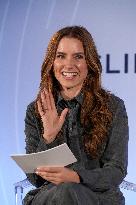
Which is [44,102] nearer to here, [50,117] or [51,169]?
[50,117]

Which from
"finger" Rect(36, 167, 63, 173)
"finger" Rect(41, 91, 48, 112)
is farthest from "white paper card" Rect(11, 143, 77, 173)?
"finger" Rect(41, 91, 48, 112)

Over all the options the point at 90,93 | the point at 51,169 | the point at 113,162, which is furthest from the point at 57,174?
the point at 90,93

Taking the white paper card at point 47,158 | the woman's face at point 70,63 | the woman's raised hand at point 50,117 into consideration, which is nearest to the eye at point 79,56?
the woman's face at point 70,63

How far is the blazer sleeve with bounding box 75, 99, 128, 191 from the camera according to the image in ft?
5.98

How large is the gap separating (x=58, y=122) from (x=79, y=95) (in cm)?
19

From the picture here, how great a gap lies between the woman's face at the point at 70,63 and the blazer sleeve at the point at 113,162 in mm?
199

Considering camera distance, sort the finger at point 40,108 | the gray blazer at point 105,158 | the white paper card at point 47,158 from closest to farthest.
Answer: the white paper card at point 47,158 → the gray blazer at point 105,158 → the finger at point 40,108

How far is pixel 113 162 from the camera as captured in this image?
6.29 ft

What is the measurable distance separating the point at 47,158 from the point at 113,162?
0.28 metres

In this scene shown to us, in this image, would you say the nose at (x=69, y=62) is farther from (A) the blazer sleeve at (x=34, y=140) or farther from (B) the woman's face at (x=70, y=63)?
(A) the blazer sleeve at (x=34, y=140)

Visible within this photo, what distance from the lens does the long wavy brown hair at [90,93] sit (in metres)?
1.99

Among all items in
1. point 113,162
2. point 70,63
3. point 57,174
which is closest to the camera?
point 57,174

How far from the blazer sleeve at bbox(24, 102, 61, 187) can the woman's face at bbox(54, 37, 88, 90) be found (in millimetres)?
187

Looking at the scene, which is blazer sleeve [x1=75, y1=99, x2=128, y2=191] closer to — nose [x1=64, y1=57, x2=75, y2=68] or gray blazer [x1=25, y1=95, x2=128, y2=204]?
gray blazer [x1=25, y1=95, x2=128, y2=204]
